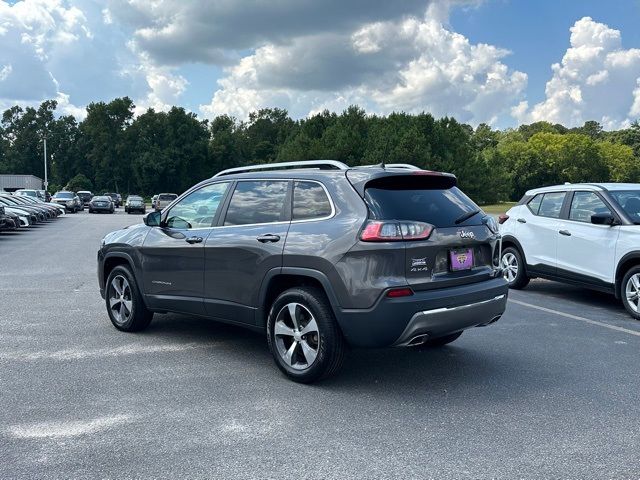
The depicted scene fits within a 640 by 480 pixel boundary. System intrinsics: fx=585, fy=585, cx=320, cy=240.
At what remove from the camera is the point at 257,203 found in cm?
543

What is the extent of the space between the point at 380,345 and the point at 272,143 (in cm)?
11454

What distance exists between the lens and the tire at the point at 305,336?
4.70m

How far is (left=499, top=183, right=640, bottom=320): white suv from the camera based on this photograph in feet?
25.6

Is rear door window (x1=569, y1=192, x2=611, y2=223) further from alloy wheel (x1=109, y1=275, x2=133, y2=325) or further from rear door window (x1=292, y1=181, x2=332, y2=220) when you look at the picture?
alloy wheel (x1=109, y1=275, x2=133, y2=325)

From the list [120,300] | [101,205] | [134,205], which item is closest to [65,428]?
[120,300]

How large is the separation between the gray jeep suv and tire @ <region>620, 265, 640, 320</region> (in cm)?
331

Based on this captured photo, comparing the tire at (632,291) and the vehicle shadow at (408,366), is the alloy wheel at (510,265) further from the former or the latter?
the vehicle shadow at (408,366)

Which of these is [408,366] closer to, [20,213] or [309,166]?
[309,166]

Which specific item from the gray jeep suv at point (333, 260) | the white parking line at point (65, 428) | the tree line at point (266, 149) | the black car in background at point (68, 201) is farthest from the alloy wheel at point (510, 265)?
the tree line at point (266, 149)

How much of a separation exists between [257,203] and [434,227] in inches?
66.2

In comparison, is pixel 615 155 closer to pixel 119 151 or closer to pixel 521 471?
pixel 119 151

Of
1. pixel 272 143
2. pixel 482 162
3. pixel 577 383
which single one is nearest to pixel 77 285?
pixel 577 383

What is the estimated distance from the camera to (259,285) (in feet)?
16.9

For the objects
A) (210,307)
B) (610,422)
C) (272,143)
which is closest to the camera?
(610,422)
